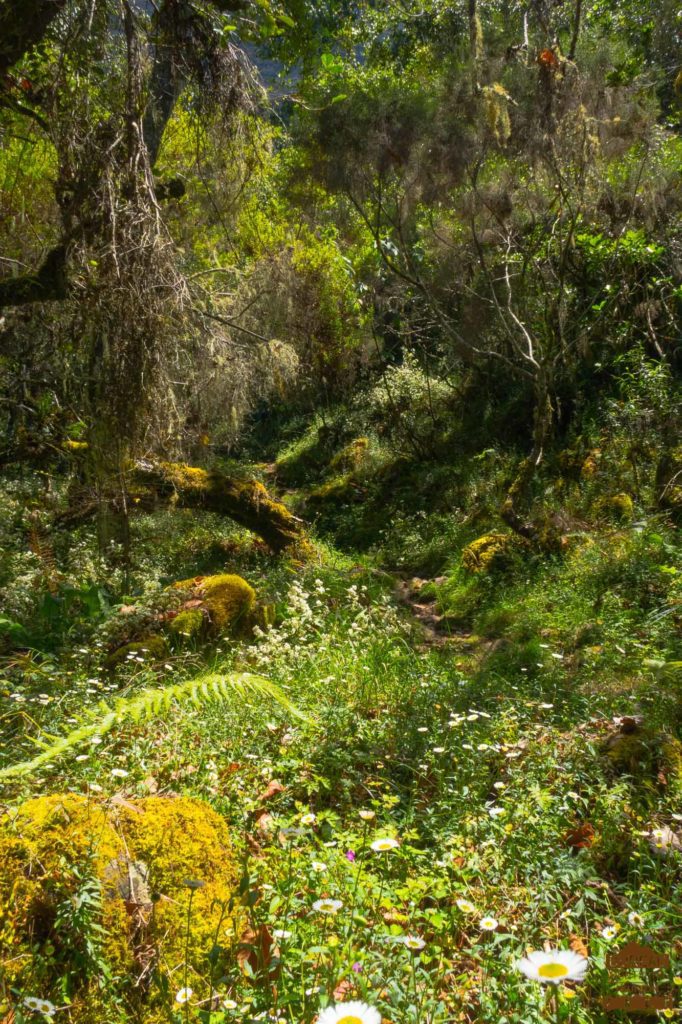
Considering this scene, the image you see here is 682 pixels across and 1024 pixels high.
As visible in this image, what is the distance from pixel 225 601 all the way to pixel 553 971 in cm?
556

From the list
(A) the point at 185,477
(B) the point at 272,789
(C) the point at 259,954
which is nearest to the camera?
(C) the point at 259,954

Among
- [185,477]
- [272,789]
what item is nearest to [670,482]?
[272,789]

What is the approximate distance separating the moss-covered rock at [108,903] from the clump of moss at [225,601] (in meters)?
4.16

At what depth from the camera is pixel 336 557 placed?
414 inches

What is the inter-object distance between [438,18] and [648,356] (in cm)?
607

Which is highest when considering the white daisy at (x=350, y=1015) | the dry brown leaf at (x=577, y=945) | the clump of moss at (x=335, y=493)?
the white daisy at (x=350, y=1015)

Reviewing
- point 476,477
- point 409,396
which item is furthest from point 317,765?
point 409,396

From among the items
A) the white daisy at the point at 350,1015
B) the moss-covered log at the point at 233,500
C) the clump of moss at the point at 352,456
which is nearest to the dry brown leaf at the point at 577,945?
the white daisy at the point at 350,1015

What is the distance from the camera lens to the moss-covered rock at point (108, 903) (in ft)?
6.16

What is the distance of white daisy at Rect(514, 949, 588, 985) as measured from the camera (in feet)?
4.63

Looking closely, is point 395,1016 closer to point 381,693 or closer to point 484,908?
point 484,908

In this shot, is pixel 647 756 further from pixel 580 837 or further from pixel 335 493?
pixel 335 493

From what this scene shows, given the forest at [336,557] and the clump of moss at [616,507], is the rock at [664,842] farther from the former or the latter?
the clump of moss at [616,507]

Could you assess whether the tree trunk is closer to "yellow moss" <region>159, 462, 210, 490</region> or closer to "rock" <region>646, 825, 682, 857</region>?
"yellow moss" <region>159, 462, 210, 490</region>
